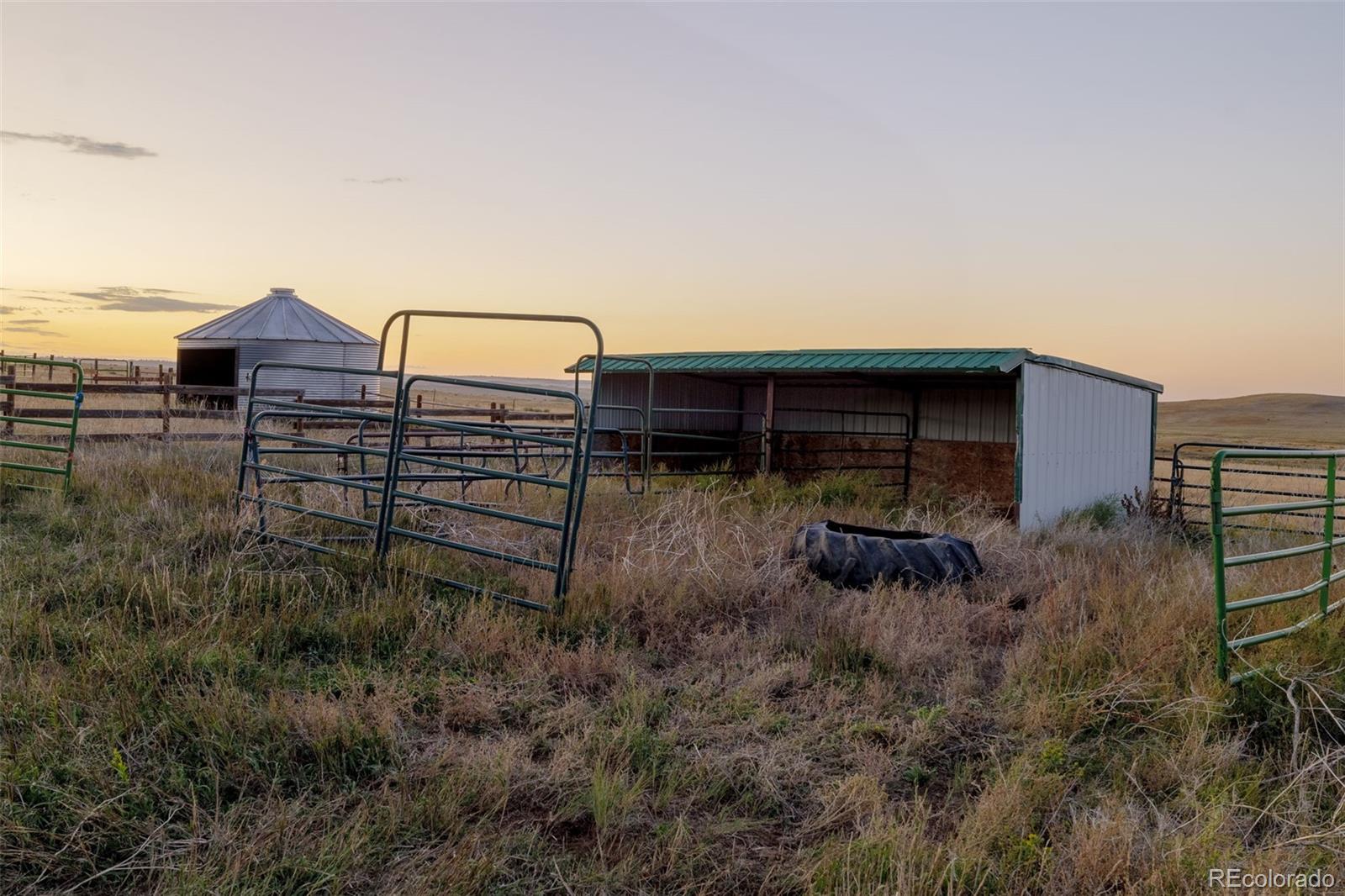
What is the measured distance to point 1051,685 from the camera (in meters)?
5.25

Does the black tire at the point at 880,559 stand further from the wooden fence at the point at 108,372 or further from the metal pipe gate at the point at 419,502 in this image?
the wooden fence at the point at 108,372

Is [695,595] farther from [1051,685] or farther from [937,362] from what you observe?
[937,362]

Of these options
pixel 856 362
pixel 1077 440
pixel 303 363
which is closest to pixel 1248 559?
pixel 856 362

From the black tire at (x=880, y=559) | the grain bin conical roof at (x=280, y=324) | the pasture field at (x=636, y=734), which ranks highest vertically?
the grain bin conical roof at (x=280, y=324)

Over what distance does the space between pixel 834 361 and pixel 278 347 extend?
2126 cm

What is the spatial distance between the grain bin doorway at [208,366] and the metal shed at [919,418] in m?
17.3

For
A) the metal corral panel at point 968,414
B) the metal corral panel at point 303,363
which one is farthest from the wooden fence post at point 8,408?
the metal corral panel at point 968,414

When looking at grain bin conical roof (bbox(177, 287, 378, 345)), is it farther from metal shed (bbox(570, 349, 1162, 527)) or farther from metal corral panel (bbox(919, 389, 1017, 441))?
metal corral panel (bbox(919, 389, 1017, 441))

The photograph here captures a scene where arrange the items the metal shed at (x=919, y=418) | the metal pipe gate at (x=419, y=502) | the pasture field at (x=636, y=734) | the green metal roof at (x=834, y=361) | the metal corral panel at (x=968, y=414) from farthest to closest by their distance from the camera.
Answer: the metal corral panel at (x=968, y=414) < the metal shed at (x=919, y=418) < the green metal roof at (x=834, y=361) < the metal pipe gate at (x=419, y=502) < the pasture field at (x=636, y=734)

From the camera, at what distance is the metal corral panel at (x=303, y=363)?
29266 millimetres

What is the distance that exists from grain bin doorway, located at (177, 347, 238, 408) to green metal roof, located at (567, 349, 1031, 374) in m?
18.6

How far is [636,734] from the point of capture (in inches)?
170

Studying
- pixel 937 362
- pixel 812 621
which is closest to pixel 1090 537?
pixel 937 362

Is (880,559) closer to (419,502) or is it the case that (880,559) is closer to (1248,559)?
(1248,559)
